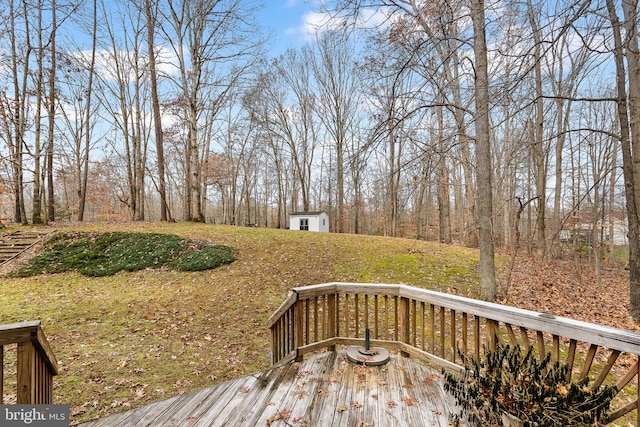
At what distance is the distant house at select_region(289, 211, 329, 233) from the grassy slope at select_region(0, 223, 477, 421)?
7.02m

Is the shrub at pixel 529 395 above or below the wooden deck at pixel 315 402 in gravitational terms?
above

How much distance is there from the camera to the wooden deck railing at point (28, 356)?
1.82 meters

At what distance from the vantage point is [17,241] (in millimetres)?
10344

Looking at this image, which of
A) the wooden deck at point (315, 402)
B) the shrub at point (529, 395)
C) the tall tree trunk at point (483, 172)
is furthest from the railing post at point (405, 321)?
the tall tree trunk at point (483, 172)

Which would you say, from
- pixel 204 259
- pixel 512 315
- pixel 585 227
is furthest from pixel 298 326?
pixel 585 227

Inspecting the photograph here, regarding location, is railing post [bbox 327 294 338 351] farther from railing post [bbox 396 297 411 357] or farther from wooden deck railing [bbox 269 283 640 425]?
railing post [bbox 396 297 411 357]

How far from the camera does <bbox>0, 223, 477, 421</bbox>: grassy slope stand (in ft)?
12.6

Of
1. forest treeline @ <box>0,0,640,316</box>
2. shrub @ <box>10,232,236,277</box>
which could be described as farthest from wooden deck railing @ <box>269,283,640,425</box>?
shrub @ <box>10,232,236,277</box>

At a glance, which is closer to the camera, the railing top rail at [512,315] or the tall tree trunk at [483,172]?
the railing top rail at [512,315]

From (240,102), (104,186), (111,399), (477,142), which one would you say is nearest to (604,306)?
(477,142)

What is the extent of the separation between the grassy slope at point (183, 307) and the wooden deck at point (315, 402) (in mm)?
1108

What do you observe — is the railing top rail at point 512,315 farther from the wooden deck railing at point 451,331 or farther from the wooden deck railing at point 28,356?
the wooden deck railing at point 28,356

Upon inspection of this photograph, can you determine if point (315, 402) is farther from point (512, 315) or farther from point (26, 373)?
point (26, 373)

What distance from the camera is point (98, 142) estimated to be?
18969 mm
